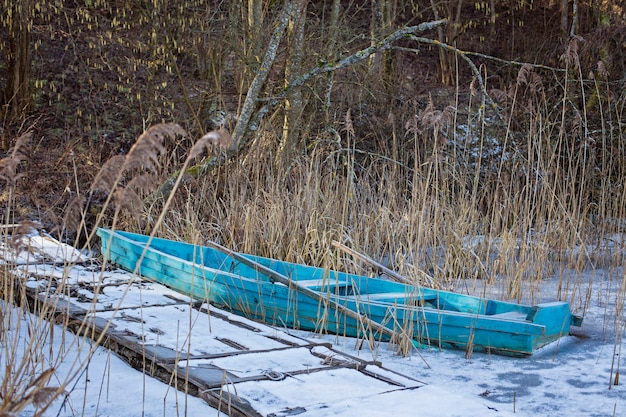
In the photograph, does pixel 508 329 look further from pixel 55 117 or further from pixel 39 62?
pixel 39 62

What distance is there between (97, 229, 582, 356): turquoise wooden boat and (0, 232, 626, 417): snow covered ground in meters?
0.11

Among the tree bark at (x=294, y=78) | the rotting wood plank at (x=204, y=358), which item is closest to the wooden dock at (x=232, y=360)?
the rotting wood plank at (x=204, y=358)

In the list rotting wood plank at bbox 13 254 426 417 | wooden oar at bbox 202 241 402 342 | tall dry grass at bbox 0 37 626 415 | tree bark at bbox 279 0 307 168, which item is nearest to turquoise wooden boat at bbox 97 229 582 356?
wooden oar at bbox 202 241 402 342

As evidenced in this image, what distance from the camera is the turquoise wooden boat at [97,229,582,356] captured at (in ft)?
14.5

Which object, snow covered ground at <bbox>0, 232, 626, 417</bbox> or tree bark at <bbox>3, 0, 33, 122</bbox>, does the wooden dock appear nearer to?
snow covered ground at <bbox>0, 232, 626, 417</bbox>

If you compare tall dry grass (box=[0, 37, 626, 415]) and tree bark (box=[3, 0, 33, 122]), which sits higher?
tree bark (box=[3, 0, 33, 122])

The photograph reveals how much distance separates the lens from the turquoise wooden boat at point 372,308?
4406 mm

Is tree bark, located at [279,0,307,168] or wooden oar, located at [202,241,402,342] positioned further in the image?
tree bark, located at [279,0,307,168]

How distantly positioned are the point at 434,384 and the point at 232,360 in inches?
37.9

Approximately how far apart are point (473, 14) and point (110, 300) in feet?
41.0

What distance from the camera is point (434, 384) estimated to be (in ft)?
12.4

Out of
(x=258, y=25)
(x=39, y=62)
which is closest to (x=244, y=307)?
(x=258, y=25)

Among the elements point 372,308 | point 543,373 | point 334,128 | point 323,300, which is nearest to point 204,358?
point 323,300

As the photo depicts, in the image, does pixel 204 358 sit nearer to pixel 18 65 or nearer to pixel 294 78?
pixel 294 78
